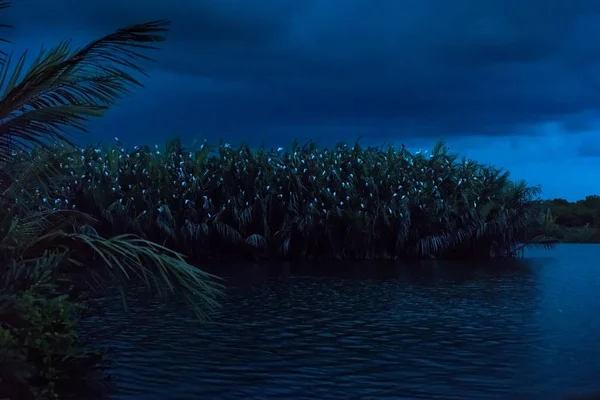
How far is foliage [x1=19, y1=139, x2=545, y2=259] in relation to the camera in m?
33.3

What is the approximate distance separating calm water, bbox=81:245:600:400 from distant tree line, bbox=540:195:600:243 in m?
45.8

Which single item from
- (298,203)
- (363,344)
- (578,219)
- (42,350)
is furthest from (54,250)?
(578,219)

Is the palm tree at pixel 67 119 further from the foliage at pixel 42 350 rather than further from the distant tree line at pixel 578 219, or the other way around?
the distant tree line at pixel 578 219

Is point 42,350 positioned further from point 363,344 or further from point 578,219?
point 578,219

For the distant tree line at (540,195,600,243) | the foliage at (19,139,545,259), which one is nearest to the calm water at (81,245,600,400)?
the foliage at (19,139,545,259)

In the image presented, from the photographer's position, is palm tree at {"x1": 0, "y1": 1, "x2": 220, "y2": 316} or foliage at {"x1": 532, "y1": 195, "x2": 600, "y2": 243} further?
foliage at {"x1": 532, "y1": 195, "x2": 600, "y2": 243}

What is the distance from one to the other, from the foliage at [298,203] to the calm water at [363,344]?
12.4 metres

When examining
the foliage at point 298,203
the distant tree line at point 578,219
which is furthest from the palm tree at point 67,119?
the distant tree line at point 578,219

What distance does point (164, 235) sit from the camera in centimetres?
3312

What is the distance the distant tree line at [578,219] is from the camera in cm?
6438

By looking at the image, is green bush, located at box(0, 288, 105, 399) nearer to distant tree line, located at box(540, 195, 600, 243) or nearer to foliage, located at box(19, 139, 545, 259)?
foliage, located at box(19, 139, 545, 259)

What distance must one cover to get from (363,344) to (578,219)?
207 ft

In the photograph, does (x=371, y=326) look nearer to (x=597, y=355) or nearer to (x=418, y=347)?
(x=418, y=347)

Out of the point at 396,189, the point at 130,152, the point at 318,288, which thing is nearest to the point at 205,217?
the point at 130,152
